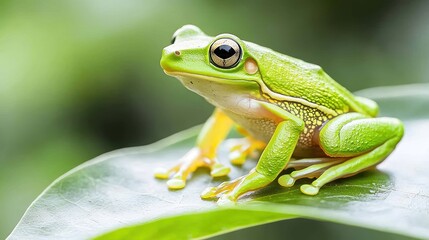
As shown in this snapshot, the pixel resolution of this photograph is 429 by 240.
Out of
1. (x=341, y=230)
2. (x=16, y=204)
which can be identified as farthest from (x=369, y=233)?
(x=16, y=204)

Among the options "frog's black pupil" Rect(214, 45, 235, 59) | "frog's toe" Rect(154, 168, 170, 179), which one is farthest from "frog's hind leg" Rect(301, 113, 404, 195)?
"frog's toe" Rect(154, 168, 170, 179)

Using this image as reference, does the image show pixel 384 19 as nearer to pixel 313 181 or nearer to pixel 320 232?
pixel 320 232

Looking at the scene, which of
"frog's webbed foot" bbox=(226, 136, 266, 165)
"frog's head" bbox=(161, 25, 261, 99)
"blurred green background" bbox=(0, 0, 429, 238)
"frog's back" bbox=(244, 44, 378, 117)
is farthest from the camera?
"blurred green background" bbox=(0, 0, 429, 238)

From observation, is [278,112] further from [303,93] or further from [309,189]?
[309,189]

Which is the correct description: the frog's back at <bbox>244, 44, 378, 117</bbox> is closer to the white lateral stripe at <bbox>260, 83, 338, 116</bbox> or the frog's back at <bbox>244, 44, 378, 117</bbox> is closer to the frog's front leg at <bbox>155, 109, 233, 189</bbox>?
the white lateral stripe at <bbox>260, 83, 338, 116</bbox>

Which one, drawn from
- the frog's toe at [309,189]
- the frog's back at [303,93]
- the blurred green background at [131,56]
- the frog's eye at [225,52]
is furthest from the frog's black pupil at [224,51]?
the blurred green background at [131,56]

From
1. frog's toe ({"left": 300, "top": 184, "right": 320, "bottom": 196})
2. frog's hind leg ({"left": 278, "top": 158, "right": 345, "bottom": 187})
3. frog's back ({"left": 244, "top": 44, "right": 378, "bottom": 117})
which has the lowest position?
frog's toe ({"left": 300, "top": 184, "right": 320, "bottom": 196})

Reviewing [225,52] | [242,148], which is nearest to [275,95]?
[225,52]
